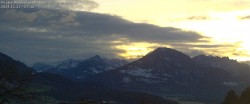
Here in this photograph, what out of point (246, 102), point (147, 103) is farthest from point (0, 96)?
point (246, 102)

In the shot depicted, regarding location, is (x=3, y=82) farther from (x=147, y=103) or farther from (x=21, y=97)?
(x=147, y=103)

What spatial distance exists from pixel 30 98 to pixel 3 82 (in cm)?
124

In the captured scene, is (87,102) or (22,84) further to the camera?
(87,102)

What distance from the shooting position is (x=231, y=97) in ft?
456

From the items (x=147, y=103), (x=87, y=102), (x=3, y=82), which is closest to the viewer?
(x=3, y=82)

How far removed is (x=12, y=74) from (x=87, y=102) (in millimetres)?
12002

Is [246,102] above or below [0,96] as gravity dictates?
below

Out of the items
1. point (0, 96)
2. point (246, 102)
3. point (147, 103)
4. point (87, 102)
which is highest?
point (0, 96)

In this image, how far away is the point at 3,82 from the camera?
55.1 ft

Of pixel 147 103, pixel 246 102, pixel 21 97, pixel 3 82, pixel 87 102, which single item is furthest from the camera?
pixel 246 102

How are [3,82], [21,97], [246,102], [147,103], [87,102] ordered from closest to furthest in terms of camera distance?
[3,82] < [21,97] < [87,102] < [147,103] < [246,102]

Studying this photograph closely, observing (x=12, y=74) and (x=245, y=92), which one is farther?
(x=245, y=92)

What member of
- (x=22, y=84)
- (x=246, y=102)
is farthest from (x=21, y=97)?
(x=246, y=102)

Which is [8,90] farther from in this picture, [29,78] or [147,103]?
[147,103]
